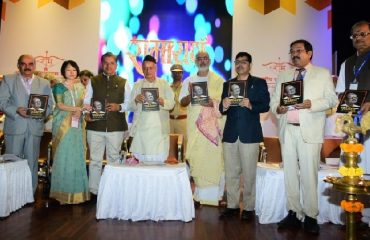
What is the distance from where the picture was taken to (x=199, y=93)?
149 inches

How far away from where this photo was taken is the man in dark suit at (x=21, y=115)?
3.99 metres

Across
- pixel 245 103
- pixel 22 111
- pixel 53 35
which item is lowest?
pixel 22 111

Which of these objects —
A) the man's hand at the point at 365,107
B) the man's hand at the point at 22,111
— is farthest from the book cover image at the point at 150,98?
the man's hand at the point at 365,107

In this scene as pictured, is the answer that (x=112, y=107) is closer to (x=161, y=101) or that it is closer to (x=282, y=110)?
(x=161, y=101)

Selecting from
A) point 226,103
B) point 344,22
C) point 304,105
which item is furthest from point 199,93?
point 344,22

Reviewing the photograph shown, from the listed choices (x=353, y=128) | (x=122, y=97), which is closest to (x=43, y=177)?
(x=122, y=97)

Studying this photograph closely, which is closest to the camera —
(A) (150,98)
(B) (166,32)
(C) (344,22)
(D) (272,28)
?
(A) (150,98)

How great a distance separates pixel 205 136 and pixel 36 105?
6.37 feet

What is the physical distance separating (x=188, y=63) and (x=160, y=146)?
9.27 feet

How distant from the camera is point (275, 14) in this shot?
614 centimetres

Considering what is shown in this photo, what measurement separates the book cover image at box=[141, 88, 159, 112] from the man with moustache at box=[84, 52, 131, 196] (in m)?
0.46

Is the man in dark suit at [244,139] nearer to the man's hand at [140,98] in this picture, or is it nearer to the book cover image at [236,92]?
the book cover image at [236,92]

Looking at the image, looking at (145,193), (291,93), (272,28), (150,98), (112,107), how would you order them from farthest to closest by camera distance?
(272,28) → (112,107) → (150,98) → (145,193) → (291,93)

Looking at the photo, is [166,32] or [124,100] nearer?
[124,100]
